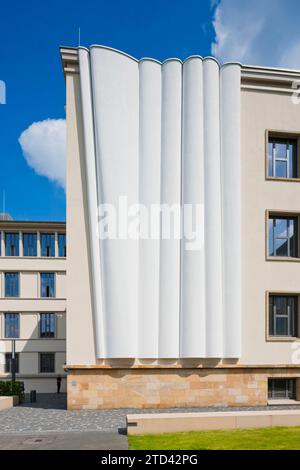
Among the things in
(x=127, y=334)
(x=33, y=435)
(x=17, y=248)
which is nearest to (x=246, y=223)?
(x=127, y=334)

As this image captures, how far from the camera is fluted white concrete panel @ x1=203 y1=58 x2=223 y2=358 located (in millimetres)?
18781

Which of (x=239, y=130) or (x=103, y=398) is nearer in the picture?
(x=103, y=398)

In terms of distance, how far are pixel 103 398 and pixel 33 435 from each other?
556 cm

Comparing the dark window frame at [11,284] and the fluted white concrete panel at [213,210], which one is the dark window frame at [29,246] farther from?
the fluted white concrete panel at [213,210]

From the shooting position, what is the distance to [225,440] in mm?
11234

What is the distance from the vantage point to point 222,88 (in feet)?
65.9

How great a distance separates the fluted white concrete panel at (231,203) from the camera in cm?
1903

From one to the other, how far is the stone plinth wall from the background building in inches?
910

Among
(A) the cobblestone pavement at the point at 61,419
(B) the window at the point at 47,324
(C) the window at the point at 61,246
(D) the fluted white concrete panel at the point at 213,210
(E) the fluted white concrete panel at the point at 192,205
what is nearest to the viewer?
(A) the cobblestone pavement at the point at 61,419

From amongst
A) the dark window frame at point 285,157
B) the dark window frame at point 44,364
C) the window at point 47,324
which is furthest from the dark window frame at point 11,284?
the dark window frame at point 285,157

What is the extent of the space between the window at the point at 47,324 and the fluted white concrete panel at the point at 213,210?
2536cm

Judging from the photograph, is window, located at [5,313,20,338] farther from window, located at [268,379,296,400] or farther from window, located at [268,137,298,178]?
window, located at [268,137,298,178]

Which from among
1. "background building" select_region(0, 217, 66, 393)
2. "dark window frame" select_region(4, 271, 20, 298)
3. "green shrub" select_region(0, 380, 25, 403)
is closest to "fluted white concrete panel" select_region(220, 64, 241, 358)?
"green shrub" select_region(0, 380, 25, 403)

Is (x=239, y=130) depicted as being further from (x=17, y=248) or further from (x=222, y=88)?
(x=17, y=248)
